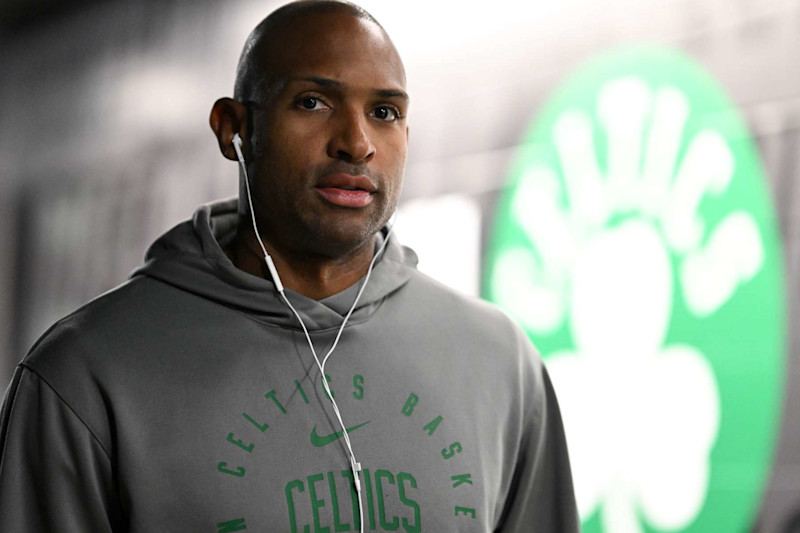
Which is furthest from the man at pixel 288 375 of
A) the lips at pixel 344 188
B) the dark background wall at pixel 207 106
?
the dark background wall at pixel 207 106

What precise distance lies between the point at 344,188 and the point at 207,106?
2899mm

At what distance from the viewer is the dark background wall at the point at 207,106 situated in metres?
2.09

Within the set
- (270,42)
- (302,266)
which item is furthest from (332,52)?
(302,266)

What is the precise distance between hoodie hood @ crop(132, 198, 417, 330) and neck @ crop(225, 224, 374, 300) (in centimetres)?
2

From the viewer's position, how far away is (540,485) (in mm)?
1192

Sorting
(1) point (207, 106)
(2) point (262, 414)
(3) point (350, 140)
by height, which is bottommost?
(2) point (262, 414)

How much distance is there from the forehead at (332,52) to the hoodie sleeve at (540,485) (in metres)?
0.43

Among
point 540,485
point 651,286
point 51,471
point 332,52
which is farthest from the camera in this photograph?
point 651,286

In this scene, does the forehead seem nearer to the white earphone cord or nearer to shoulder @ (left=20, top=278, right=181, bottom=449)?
the white earphone cord

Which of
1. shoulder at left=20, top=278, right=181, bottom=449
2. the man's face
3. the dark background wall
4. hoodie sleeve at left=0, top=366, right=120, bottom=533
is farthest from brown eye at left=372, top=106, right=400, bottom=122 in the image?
the dark background wall

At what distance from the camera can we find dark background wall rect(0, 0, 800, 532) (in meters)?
2.09

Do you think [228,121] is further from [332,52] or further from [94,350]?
[94,350]

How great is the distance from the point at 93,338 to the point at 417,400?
35 centimetres

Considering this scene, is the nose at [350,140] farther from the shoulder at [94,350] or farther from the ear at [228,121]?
the shoulder at [94,350]
